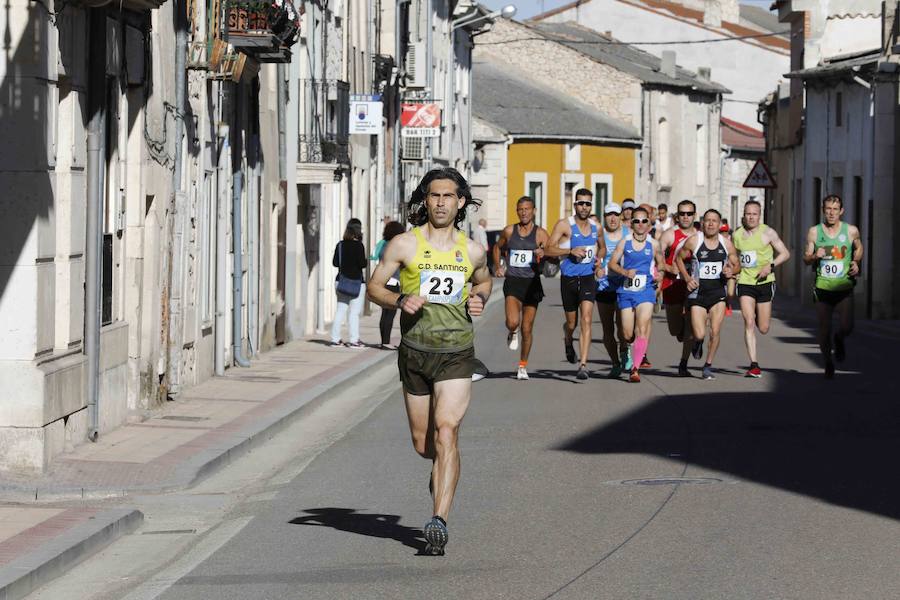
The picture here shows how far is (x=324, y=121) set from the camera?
27.0 m

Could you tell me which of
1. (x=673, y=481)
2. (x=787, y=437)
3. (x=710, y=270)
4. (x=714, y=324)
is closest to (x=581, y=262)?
(x=710, y=270)

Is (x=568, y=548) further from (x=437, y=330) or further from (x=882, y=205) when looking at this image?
(x=882, y=205)

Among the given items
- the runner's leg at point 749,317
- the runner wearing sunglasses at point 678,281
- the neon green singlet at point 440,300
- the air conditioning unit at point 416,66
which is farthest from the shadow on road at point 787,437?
the air conditioning unit at point 416,66

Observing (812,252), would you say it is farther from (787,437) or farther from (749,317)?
(787,437)

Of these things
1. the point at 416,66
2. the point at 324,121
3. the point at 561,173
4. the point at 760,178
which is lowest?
the point at 760,178

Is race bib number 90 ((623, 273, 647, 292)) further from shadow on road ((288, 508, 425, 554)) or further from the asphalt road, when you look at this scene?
shadow on road ((288, 508, 425, 554))

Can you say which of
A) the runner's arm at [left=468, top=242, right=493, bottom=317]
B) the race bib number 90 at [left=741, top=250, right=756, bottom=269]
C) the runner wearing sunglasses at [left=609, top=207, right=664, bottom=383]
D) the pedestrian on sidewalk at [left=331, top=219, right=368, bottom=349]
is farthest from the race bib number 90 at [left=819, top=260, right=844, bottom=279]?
the runner's arm at [left=468, top=242, right=493, bottom=317]

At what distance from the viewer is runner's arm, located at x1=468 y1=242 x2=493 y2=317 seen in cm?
883

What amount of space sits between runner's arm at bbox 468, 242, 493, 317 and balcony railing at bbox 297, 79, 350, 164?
16.8m

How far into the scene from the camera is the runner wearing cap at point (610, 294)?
18.5 m

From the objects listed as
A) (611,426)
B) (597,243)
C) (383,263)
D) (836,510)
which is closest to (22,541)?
(383,263)

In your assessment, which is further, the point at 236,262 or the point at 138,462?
the point at 236,262

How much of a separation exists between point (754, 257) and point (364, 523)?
34.5ft

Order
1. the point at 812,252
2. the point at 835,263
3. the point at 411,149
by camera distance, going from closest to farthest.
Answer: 1. the point at 835,263
2. the point at 812,252
3. the point at 411,149
